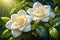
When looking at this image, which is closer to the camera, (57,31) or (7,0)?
(57,31)

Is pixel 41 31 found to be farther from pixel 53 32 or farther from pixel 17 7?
pixel 17 7

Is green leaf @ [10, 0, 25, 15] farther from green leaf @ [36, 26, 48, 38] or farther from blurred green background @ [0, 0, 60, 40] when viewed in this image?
green leaf @ [36, 26, 48, 38]

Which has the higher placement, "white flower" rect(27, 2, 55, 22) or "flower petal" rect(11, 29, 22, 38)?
"white flower" rect(27, 2, 55, 22)

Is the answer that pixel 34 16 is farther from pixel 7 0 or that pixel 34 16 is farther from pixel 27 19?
pixel 7 0

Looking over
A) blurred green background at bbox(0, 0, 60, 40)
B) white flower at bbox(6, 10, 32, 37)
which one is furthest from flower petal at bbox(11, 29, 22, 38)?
blurred green background at bbox(0, 0, 60, 40)

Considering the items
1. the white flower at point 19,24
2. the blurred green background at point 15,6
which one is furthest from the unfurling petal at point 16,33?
the blurred green background at point 15,6

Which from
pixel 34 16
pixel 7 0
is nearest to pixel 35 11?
pixel 34 16

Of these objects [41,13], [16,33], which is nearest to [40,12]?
[41,13]

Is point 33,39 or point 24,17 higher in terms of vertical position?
point 24,17

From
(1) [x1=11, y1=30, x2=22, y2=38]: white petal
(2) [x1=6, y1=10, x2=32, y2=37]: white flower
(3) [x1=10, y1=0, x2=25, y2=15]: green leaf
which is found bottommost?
(1) [x1=11, y1=30, x2=22, y2=38]: white petal
